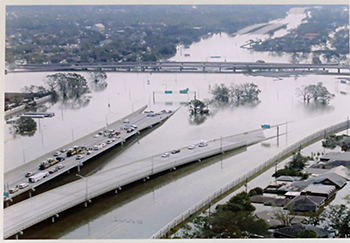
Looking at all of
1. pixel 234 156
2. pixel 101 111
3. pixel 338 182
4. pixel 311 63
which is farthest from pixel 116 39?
pixel 338 182

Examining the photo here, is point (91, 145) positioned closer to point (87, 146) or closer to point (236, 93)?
point (87, 146)

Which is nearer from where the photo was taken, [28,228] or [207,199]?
[28,228]

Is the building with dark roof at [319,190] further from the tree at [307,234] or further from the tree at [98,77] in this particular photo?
the tree at [98,77]

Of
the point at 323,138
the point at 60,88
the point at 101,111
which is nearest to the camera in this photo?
the point at 323,138

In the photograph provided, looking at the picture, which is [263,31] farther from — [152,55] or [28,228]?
[28,228]

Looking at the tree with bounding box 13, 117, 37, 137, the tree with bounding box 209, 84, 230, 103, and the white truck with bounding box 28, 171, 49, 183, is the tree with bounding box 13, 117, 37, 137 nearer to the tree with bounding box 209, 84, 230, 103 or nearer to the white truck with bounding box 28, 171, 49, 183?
the white truck with bounding box 28, 171, 49, 183

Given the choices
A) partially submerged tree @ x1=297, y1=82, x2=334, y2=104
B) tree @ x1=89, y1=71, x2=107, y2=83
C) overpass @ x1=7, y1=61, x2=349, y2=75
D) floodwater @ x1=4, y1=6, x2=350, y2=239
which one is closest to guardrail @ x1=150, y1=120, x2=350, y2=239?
floodwater @ x1=4, y1=6, x2=350, y2=239
